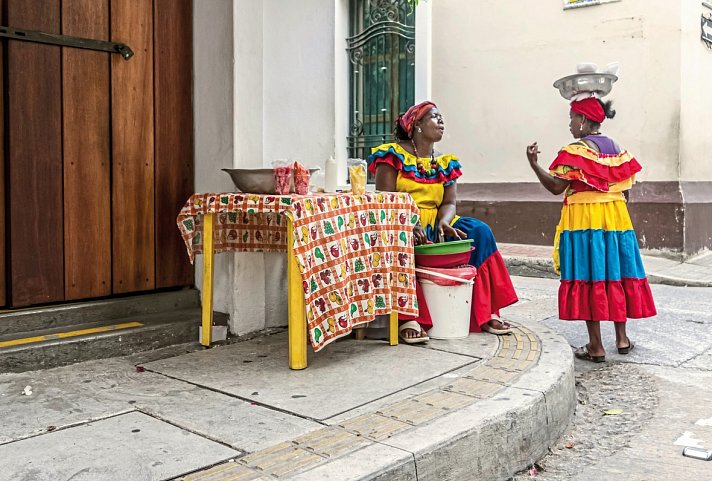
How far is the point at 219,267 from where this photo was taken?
14.8 feet

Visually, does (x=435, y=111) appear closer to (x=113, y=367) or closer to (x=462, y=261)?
(x=462, y=261)

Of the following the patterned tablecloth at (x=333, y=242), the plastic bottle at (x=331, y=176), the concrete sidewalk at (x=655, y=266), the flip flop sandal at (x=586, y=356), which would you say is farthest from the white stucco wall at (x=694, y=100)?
the plastic bottle at (x=331, y=176)

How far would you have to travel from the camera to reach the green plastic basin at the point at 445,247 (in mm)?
4324

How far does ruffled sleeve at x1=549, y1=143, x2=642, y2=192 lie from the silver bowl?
5.93 feet

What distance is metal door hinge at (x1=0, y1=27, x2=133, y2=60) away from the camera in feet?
12.4

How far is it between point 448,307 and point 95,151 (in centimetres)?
231

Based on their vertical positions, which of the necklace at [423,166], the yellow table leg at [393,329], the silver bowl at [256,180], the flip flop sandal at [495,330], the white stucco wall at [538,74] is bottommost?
the flip flop sandal at [495,330]

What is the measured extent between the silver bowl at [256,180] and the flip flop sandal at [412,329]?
1.13 m

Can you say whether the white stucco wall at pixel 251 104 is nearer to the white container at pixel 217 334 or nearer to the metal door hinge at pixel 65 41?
the white container at pixel 217 334

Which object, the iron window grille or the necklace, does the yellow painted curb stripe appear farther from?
the iron window grille

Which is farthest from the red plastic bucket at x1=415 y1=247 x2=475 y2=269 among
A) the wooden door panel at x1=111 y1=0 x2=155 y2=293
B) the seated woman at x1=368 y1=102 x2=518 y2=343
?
the wooden door panel at x1=111 y1=0 x2=155 y2=293

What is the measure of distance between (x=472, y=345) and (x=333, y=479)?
2066 millimetres

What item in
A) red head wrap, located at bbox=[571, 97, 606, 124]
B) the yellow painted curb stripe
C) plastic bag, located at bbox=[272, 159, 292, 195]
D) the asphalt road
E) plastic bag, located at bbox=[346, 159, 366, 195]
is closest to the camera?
the asphalt road

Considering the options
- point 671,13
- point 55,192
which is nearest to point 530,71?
point 671,13
